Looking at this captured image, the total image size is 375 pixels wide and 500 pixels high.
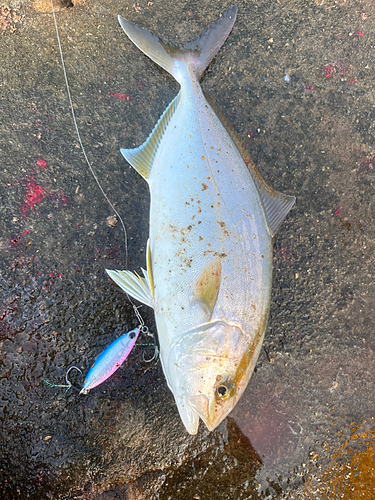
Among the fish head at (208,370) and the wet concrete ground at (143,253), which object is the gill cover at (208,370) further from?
the wet concrete ground at (143,253)

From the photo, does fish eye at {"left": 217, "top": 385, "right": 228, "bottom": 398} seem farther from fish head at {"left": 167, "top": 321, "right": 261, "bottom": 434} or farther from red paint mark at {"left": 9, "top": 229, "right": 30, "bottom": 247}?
red paint mark at {"left": 9, "top": 229, "right": 30, "bottom": 247}

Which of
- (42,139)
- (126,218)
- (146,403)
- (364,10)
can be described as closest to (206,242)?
(126,218)

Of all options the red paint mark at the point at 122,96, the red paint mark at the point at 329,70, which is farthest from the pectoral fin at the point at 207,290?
the red paint mark at the point at 329,70

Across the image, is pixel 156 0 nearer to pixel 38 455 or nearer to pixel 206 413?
pixel 206 413

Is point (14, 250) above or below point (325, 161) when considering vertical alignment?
below

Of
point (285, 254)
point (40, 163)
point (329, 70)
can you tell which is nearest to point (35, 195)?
point (40, 163)
